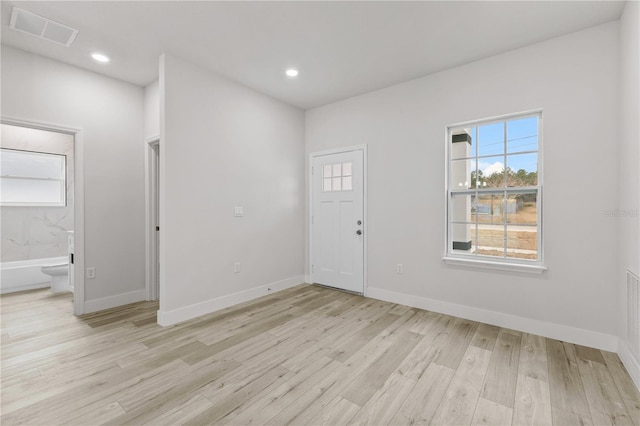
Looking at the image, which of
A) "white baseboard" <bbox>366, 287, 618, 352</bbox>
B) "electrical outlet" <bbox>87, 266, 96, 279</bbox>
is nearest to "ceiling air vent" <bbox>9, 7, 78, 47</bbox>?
"electrical outlet" <bbox>87, 266, 96, 279</bbox>

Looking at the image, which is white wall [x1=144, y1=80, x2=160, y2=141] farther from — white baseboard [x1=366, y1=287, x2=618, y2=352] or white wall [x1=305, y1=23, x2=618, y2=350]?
white baseboard [x1=366, y1=287, x2=618, y2=352]

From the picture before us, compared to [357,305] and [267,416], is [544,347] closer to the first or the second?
[357,305]

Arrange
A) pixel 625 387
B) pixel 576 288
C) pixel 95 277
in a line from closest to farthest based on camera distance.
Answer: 1. pixel 625 387
2. pixel 576 288
3. pixel 95 277

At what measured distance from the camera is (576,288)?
2.66 meters

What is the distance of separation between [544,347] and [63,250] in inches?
274

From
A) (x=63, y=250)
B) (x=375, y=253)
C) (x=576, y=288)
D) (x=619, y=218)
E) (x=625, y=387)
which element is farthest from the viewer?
(x=63, y=250)

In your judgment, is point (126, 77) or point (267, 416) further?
point (126, 77)

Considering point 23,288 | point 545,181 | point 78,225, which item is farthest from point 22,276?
point 545,181

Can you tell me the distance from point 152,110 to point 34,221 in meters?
3.14

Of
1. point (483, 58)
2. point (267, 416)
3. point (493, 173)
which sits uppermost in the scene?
point (483, 58)

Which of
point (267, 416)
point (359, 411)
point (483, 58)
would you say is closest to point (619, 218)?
point (483, 58)

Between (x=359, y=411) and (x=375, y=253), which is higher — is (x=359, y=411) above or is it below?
below

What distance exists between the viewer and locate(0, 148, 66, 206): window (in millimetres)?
4664

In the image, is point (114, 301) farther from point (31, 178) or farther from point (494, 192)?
point (494, 192)
